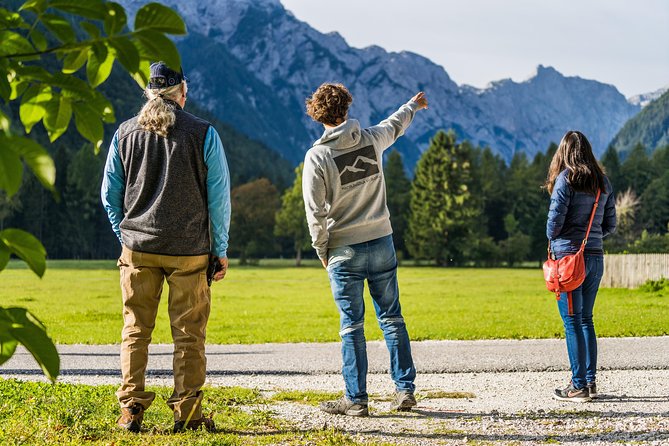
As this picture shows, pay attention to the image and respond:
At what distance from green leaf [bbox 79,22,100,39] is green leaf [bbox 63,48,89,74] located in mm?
59

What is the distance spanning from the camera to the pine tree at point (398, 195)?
298 ft

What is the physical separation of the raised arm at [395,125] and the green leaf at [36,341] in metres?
4.50

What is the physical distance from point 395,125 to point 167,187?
6.76ft

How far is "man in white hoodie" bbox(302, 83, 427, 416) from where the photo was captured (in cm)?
584

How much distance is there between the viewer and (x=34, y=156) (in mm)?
1552

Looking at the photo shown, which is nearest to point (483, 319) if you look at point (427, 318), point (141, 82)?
point (427, 318)

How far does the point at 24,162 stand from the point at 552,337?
11745 mm

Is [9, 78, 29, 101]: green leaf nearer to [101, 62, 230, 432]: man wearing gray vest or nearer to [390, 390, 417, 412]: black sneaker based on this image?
[101, 62, 230, 432]: man wearing gray vest

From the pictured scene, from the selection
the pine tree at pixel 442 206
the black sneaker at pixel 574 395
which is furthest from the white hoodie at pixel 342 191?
the pine tree at pixel 442 206

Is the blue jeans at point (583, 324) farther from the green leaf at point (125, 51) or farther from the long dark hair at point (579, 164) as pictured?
the green leaf at point (125, 51)

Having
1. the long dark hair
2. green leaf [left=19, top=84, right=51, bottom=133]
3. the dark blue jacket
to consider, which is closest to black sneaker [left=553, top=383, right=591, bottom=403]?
the dark blue jacket

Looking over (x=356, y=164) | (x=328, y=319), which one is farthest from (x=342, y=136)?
(x=328, y=319)

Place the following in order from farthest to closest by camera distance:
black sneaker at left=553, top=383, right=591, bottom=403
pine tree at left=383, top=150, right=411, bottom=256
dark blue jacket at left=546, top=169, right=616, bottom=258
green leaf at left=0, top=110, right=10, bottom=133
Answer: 1. pine tree at left=383, top=150, right=411, bottom=256
2. dark blue jacket at left=546, top=169, right=616, bottom=258
3. black sneaker at left=553, top=383, right=591, bottom=403
4. green leaf at left=0, top=110, right=10, bottom=133

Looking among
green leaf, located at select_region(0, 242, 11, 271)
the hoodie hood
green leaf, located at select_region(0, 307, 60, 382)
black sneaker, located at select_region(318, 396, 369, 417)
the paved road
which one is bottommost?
the paved road
